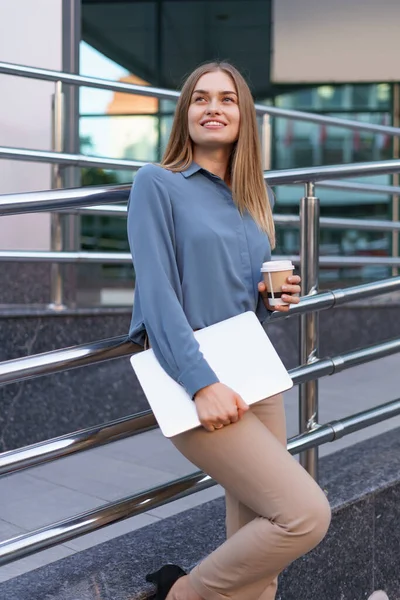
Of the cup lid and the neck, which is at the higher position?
the neck

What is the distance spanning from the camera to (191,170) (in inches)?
70.1

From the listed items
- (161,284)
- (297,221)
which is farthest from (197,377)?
(297,221)

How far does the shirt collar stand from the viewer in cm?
176

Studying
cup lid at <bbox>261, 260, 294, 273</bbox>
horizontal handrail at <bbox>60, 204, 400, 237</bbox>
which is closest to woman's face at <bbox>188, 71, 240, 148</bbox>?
cup lid at <bbox>261, 260, 294, 273</bbox>

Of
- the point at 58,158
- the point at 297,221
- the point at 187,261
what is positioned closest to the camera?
the point at 187,261

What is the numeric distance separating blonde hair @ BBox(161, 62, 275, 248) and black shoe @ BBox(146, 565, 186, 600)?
0.83m

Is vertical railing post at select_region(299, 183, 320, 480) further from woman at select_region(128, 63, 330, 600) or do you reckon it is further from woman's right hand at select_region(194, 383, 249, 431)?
woman's right hand at select_region(194, 383, 249, 431)

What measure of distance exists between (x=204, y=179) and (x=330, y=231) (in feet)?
28.9

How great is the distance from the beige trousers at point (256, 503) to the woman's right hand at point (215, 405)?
7 cm

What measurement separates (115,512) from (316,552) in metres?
0.70

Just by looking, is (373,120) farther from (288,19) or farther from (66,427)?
(66,427)

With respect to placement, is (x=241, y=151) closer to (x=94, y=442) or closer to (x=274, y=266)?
(x=274, y=266)

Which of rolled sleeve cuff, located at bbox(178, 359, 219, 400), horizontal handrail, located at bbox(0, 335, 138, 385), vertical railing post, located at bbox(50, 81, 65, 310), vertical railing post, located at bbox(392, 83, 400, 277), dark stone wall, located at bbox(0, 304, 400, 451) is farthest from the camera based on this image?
vertical railing post, located at bbox(392, 83, 400, 277)

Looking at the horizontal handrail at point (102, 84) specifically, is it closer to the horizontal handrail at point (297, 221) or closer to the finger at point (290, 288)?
the horizontal handrail at point (297, 221)
